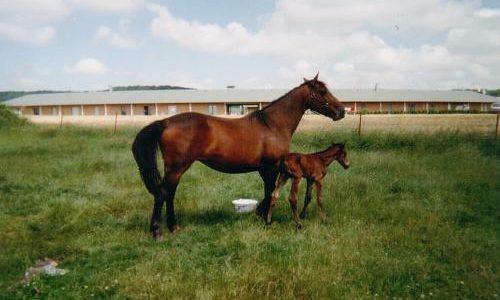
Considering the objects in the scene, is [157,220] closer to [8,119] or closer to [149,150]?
[149,150]

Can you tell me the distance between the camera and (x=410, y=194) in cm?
887

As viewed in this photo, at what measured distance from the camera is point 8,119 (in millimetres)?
31391

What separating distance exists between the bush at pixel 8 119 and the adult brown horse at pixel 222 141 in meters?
27.8

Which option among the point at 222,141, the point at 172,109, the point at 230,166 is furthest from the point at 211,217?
the point at 172,109

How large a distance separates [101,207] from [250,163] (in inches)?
139

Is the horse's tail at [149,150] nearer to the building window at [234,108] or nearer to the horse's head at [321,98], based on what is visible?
the horse's head at [321,98]

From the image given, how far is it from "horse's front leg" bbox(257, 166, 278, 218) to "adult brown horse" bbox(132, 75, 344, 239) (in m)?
0.02

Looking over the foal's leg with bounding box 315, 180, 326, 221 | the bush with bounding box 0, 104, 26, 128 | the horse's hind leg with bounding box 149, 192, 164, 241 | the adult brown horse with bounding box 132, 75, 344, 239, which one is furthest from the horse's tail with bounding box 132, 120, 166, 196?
the bush with bounding box 0, 104, 26, 128

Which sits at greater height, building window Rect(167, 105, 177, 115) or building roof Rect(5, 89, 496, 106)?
building roof Rect(5, 89, 496, 106)

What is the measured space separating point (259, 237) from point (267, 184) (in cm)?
115

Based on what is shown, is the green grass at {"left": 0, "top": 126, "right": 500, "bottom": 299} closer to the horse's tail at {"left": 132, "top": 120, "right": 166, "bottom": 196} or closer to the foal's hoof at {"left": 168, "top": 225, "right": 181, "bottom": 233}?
the foal's hoof at {"left": 168, "top": 225, "right": 181, "bottom": 233}

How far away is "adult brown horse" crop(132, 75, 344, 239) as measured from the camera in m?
6.41

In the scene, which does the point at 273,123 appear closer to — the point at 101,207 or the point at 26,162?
the point at 101,207

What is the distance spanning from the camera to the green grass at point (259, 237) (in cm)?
466
